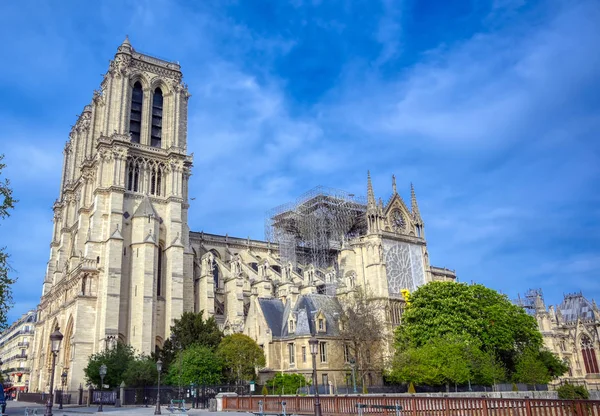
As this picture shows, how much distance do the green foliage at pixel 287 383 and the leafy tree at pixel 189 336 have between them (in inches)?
229

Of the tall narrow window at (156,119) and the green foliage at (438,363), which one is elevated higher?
the tall narrow window at (156,119)

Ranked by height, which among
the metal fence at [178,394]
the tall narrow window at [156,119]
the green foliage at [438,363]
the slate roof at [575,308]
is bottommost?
the metal fence at [178,394]

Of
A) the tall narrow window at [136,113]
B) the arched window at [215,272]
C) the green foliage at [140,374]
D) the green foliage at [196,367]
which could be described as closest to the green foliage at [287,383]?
the green foliage at [196,367]

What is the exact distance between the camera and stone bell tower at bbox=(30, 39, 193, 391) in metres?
48.5

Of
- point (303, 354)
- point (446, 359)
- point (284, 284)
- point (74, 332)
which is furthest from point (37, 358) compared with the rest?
point (446, 359)

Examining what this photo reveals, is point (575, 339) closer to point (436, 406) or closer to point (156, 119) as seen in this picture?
point (156, 119)

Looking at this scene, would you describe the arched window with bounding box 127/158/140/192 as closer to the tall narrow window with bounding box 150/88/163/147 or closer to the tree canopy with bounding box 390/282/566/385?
the tall narrow window with bounding box 150/88/163/147

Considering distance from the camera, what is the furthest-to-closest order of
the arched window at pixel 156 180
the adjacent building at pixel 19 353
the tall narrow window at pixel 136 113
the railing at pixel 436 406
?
the adjacent building at pixel 19 353, the tall narrow window at pixel 136 113, the arched window at pixel 156 180, the railing at pixel 436 406

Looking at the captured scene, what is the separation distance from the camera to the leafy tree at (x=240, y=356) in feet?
128

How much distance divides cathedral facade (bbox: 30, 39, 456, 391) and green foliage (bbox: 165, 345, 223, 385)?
6.91 meters

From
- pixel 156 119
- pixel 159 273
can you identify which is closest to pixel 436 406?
pixel 159 273

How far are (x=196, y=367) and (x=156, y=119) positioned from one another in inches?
1338

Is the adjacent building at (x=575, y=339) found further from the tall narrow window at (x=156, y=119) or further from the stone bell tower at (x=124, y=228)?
the tall narrow window at (x=156, y=119)

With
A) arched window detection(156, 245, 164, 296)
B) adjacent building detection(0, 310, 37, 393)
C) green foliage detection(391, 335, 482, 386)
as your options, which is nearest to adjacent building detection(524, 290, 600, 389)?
green foliage detection(391, 335, 482, 386)
